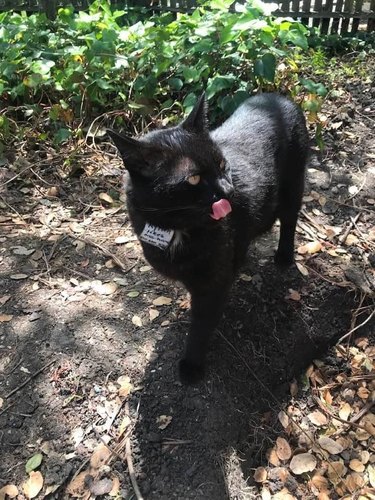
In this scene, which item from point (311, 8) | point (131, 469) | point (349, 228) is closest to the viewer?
point (131, 469)

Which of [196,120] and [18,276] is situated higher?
[196,120]

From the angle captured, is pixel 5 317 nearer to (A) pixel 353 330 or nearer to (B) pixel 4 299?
(B) pixel 4 299

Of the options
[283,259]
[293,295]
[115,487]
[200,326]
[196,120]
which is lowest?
[115,487]

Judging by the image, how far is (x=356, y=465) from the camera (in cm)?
223

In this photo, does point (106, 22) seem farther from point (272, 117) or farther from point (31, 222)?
point (272, 117)

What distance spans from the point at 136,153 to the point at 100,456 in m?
1.26

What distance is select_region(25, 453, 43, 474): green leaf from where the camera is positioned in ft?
6.31

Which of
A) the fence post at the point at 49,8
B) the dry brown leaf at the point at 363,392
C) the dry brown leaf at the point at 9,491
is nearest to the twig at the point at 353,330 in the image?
the dry brown leaf at the point at 363,392

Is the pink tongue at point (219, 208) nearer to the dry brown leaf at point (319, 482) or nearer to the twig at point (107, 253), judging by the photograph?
the twig at point (107, 253)

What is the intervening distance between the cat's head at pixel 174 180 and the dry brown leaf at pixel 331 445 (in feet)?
4.25

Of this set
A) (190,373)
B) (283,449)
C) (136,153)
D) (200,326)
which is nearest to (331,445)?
(283,449)

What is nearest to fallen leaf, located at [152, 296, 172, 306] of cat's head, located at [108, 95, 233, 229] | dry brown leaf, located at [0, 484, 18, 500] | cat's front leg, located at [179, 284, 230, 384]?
cat's front leg, located at [179, 284, 230, 384]

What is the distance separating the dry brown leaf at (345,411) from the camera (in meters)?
2.39

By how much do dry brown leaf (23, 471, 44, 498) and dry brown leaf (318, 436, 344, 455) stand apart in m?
1.29
